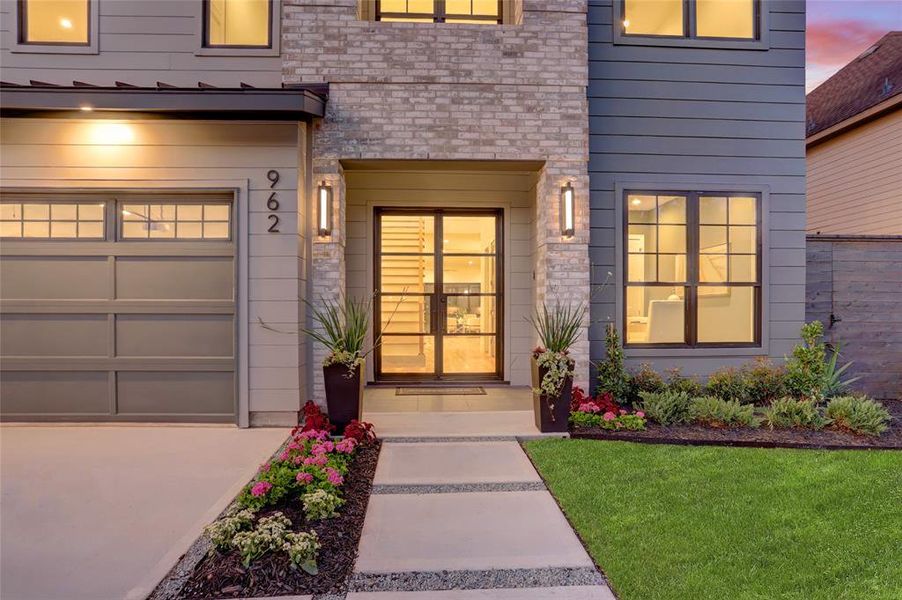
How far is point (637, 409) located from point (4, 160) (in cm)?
674

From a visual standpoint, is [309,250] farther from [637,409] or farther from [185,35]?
[637,409]

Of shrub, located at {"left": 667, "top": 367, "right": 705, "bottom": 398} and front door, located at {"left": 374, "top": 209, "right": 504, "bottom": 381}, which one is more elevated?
front door, located at {"left": 374, "top": 209, "right": 504, "bottom": 381}

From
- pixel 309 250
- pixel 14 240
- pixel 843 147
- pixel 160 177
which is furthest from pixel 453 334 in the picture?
pixel 843 147

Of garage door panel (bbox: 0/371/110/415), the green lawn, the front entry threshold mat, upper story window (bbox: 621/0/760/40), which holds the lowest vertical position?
the green lawn

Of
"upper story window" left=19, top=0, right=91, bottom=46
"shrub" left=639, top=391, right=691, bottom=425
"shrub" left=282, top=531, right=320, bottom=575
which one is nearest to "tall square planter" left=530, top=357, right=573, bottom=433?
"shrub" left=639, top=391, right=691, bottom=425

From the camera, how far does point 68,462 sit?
390 cm

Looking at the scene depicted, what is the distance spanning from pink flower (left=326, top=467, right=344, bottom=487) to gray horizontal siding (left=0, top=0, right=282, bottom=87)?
422 centimetres

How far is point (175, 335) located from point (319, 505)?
302cm

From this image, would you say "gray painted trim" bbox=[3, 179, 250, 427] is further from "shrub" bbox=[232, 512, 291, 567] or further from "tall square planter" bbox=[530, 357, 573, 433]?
"tall square planter" bbox=[530, 357, 573, 433]

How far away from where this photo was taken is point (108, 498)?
3248 millimetres

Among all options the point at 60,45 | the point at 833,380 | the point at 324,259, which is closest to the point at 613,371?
the point at 833,380

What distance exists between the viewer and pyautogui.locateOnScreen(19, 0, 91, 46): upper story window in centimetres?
544

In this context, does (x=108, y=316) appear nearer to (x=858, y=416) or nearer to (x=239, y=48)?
(x=239, y=48)

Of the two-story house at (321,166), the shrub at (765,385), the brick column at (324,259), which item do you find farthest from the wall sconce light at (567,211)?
the shrub at (765,385)
